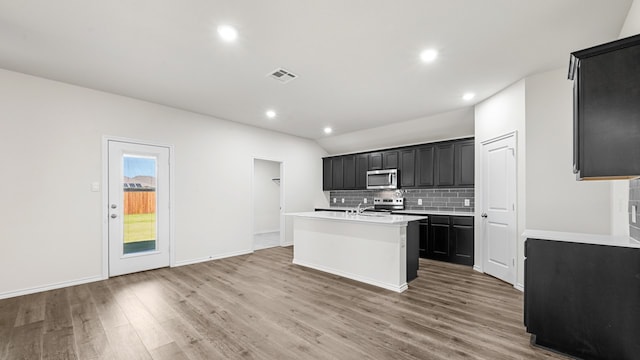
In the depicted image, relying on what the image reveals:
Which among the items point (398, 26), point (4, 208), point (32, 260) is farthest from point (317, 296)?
point (4, 208)

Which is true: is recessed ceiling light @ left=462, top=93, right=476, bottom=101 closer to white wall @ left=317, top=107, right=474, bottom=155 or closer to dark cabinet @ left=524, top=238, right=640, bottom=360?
white wall @ left=317, top=107, right=474, bottom=155

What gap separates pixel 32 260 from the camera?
350 cm

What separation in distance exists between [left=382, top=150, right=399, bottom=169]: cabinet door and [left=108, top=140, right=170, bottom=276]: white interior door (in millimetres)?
4633

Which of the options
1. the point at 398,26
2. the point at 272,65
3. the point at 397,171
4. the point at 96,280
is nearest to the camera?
the point at 398,26

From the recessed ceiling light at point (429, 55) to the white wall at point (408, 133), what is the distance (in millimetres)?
2185

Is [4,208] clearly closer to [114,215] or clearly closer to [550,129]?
[114,215]

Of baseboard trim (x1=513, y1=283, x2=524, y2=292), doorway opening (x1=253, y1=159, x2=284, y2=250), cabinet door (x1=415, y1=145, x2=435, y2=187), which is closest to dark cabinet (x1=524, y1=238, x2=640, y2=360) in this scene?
baseboard trim (x1=513, y1=283, x2=524, y2=292)

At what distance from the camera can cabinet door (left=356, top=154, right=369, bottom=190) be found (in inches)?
271

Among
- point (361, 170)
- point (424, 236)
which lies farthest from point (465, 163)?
point (361, 170)

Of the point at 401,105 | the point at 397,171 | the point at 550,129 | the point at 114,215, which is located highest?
the point at 401,105

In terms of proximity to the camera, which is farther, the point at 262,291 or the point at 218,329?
the point at 262,291

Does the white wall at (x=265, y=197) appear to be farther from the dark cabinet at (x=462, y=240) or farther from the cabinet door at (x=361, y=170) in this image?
the dark cabinet at (x=462, y=240)

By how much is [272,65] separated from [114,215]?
11.2 ft

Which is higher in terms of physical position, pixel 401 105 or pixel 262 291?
pixel 401 105
